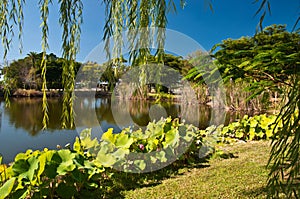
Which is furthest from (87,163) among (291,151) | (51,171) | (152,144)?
(291,151)

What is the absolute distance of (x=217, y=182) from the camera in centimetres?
193

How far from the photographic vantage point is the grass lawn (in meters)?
1.70

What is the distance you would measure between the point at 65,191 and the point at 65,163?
176 mm

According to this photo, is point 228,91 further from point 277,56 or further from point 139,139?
point 277,56

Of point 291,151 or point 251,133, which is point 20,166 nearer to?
point 291,151

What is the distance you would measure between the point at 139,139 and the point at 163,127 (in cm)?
36

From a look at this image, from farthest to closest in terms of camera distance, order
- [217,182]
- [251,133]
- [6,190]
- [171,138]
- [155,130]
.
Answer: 1. [251,133]
2. [155,130]
3. [171,138]
4. [217,182]
5. [6,190]

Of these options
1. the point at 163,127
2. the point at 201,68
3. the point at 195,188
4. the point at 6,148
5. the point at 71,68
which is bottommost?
the point at 6,148

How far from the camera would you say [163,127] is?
2.66 meters

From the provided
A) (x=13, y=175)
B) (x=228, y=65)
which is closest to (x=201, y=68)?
(x=228, y=65)

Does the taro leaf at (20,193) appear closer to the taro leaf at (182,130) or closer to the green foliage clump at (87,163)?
the green foliage clump at (87,163)

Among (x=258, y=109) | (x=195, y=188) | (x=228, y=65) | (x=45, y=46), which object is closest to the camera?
(x=45, y=46)

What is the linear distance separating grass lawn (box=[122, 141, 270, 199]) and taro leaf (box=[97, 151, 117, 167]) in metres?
0.26

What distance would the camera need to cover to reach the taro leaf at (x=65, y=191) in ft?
5.32
